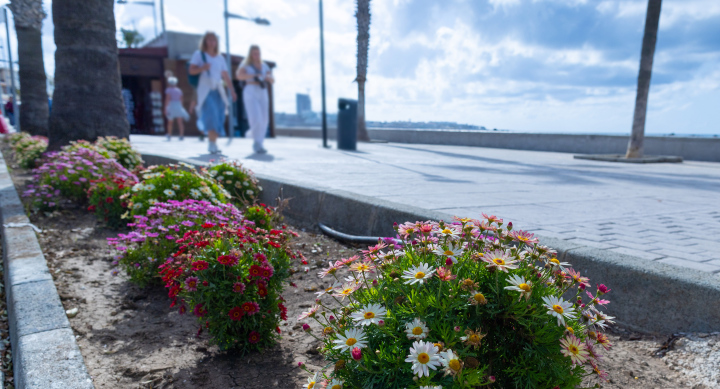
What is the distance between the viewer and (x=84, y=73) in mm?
7117

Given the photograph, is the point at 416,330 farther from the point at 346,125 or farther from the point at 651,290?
the point at 346,125

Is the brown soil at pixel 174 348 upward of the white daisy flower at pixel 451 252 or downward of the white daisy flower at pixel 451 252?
downward

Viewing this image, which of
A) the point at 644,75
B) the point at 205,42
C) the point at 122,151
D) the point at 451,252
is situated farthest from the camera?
the point at 644,75

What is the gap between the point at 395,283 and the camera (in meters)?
1.41

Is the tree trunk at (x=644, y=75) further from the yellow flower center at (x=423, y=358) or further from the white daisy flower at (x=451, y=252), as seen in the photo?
the yellow flower center at (x=423, y=358)

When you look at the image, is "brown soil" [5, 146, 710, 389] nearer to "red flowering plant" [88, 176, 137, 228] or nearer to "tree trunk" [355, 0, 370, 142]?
"red flowering plant" [88, 176, 137, 228]

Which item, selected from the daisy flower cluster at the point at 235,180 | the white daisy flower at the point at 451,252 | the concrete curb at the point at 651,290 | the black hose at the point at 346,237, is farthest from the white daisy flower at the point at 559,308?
the daisy flower cluster at the point at 235,180

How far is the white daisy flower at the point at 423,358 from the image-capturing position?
113cm

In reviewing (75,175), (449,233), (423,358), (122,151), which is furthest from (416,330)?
(122,151)

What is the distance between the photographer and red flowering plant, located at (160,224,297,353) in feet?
6.93

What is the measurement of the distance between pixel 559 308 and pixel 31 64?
14.7 metres

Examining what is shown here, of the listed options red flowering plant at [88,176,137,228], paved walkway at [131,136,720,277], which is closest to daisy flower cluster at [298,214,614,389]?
paved walkway at [131,136,720,277]

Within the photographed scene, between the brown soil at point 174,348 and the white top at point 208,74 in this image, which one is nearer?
the brown soil at point 174,348

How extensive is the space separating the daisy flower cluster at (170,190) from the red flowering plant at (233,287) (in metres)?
1.49
